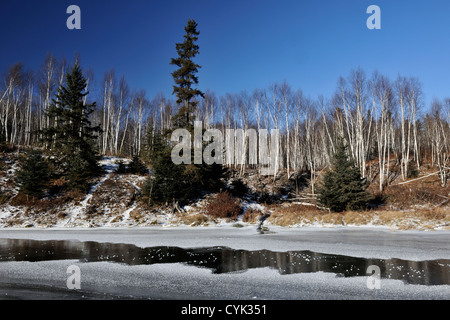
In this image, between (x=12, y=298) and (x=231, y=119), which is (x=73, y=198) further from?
(x=231, y=119)

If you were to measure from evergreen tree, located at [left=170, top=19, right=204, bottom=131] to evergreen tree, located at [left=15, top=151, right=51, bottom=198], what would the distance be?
11603 millimetres

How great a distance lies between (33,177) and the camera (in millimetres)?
19109

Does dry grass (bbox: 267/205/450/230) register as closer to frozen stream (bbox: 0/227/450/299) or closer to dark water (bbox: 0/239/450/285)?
frozen stream (bbox: 0/227/450/299)

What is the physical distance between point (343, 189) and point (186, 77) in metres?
15.9

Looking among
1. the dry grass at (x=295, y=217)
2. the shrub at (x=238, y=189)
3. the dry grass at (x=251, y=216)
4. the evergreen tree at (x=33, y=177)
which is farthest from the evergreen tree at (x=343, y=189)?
the evergreen tree at (x=33, y=177)

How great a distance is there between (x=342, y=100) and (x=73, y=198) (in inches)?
1153

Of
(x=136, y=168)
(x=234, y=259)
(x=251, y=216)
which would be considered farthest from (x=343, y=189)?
(x=136, y=168)

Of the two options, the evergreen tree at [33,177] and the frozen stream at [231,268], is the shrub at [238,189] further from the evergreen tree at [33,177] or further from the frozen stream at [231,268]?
the evergreen tree at [33,177]

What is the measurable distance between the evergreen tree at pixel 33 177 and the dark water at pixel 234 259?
11059 mm

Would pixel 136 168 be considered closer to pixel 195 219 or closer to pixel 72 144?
pixel 72 144

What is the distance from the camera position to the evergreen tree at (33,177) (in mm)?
18891
